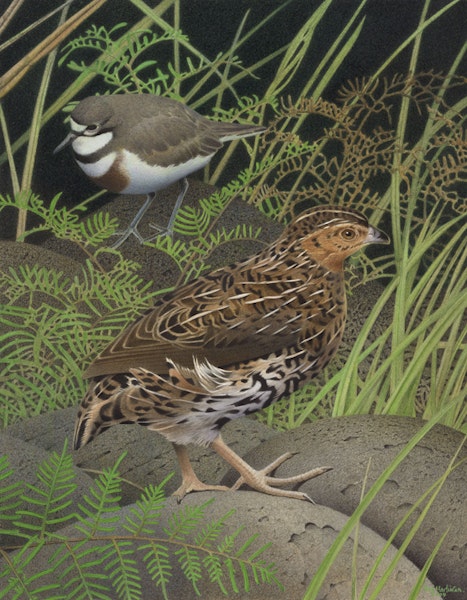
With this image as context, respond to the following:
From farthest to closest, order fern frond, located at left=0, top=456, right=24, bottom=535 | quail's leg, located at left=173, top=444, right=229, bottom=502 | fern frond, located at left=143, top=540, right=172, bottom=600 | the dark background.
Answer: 1. the dark background
2. quail's leg, located at left=173, top=444, right=229, bottom=502
3. fern frond, located at left=0, top=456, right=24, bottom=535
4. fern frond, located at left=143, top=540, right=172, bottom=600

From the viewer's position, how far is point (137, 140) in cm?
208

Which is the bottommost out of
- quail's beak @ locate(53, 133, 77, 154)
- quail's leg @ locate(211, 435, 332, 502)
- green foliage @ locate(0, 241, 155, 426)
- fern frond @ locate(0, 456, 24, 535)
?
fern frond @ locate(0, 456, 24, 535)

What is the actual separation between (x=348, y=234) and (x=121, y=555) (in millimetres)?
710

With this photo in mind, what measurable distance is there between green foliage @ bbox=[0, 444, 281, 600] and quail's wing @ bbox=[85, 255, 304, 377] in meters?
0.21

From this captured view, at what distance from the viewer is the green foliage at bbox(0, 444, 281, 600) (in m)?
1.65

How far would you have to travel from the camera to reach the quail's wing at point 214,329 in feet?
5.93

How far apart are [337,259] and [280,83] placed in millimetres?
472

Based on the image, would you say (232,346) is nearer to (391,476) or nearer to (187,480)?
(187,480)

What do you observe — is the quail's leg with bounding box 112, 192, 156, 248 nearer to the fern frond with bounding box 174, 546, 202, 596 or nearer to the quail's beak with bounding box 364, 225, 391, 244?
the quail's beak with bounding box 364, 225, 391, 244

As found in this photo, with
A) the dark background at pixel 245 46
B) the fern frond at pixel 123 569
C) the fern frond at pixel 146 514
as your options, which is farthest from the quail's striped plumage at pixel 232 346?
the dark background at pixel 245 46

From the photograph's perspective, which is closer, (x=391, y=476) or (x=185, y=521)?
(x=185, y=521)

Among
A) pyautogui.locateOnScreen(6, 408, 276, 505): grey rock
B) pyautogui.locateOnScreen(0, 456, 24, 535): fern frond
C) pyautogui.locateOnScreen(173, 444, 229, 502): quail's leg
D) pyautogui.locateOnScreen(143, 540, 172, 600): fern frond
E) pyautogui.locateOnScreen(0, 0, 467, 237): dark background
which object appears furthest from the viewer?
pyautogui.locateOnScreen(0, 0, 467, 237): dark background
